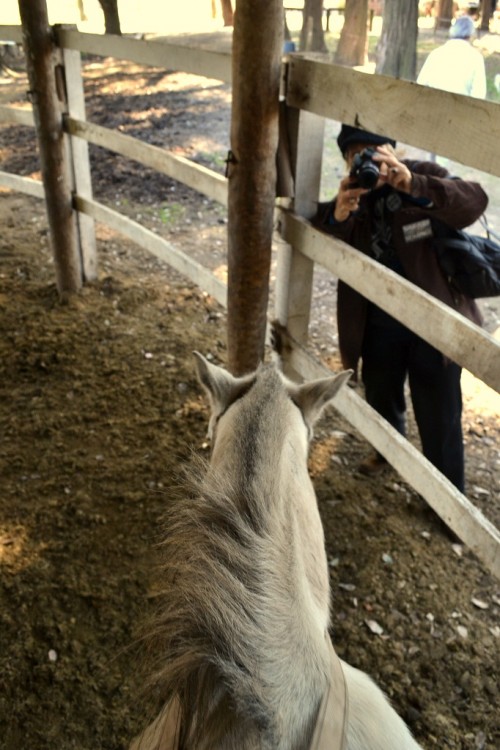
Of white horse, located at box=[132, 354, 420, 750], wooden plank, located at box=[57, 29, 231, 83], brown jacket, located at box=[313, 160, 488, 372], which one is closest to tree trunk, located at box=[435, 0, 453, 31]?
wooden plank, located at box=[57, 29, 231, 83]

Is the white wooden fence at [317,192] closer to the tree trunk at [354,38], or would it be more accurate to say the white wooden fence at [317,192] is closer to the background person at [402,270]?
the background person at [402,270]

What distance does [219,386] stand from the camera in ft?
6.66

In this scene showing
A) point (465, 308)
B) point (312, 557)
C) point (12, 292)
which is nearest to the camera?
point (312, 557)

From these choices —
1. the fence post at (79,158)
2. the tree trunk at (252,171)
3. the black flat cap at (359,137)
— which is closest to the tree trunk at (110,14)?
the fence post at (79,158)

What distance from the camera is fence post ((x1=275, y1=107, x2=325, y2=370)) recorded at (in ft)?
9.00

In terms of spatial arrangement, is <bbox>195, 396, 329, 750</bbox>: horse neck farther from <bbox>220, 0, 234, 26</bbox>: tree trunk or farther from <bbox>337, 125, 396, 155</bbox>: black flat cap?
<bbox>220, 0, 234, 26</bbox>: tree trunk

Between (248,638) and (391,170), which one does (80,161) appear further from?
(248,638)

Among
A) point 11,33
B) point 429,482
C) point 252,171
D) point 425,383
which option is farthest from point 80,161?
point 429,482

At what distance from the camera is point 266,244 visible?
9.53ft

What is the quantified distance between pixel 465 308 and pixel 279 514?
5.77 feet

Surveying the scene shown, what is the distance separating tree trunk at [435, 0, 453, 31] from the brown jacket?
243 inches

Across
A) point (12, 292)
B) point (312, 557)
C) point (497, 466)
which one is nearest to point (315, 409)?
point (312, 557)

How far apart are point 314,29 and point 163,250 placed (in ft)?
25.1

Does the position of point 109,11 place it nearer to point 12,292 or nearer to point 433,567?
point 12,292
